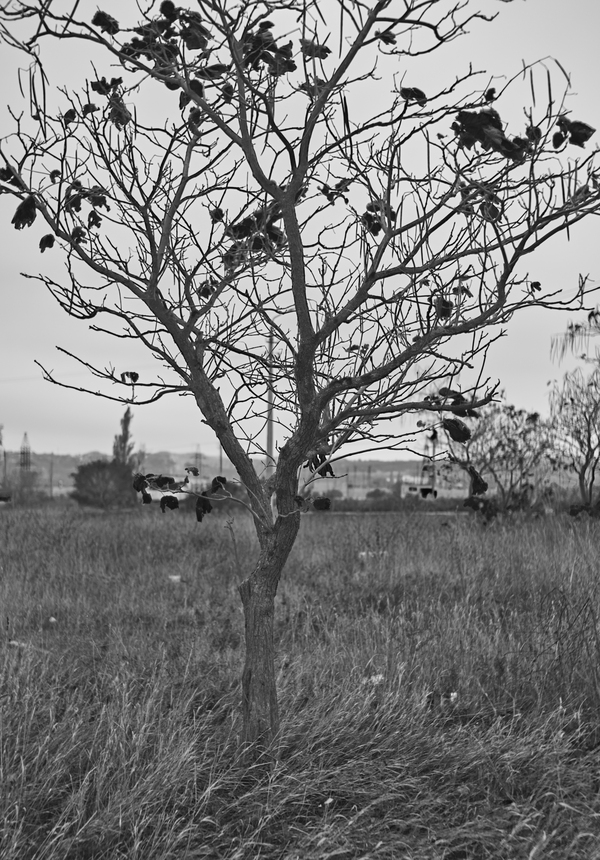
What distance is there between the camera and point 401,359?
277cm

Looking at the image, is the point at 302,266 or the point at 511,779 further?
the point at 511,779

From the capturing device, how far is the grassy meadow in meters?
2.57

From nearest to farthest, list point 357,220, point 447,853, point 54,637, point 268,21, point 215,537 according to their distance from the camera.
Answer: point 447,853 < point 268,21 < point 357,220 < point 54,637 < point 215,537

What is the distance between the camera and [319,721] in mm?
3223

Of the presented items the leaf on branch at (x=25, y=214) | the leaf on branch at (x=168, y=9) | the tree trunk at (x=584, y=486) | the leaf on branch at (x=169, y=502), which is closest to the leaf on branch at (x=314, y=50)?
the leaf on branch at (x=168, y=9)

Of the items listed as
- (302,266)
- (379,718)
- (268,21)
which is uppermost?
(268,21)

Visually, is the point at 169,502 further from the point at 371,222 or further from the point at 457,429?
the point at 371,222

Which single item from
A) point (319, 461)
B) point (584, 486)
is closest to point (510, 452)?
point (584, 486)

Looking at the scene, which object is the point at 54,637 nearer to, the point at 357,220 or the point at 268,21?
the point at 357,220

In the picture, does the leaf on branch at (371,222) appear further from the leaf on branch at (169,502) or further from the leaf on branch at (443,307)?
the leaf on branch at (169,502)

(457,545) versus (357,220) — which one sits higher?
(357,220)

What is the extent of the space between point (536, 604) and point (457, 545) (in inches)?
96.5

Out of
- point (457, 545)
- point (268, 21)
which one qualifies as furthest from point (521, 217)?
point (457, 545)

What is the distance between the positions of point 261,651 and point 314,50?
2305mm
